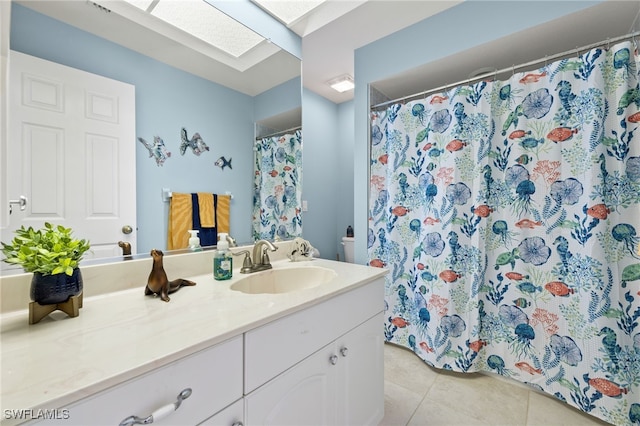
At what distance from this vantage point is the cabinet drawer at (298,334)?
0.73 m

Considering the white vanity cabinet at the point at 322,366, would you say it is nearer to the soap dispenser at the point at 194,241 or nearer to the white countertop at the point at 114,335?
the white countertop at the point at 114,335

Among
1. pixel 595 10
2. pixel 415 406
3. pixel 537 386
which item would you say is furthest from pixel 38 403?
pixel 595 10

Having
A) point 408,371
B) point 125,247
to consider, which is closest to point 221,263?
point 125,247

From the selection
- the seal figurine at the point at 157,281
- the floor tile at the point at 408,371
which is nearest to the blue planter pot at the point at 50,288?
the seal figurine at the point at 157,281

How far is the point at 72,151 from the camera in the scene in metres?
0.89

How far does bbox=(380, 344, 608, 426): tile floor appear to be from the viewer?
4.56 feet

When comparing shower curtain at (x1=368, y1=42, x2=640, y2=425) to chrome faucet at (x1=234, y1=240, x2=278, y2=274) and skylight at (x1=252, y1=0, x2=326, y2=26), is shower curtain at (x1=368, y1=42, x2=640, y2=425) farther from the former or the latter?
chrome faucet at (x1=234, y1=240, x2=278, y2=274)

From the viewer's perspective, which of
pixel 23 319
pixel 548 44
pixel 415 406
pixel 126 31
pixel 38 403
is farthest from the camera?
pixel 548 44

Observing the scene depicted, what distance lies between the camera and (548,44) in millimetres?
1627

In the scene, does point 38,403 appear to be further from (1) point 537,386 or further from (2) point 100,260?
(1) point 537,386

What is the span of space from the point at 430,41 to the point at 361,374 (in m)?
2.05

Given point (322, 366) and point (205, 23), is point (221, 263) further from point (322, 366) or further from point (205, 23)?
point (205, 23)

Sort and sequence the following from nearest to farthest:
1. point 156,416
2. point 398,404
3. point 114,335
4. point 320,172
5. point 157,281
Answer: point 156,416
point 114,335
point 157,281
point 398,404
point 320,172

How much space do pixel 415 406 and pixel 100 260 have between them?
5.57ft
